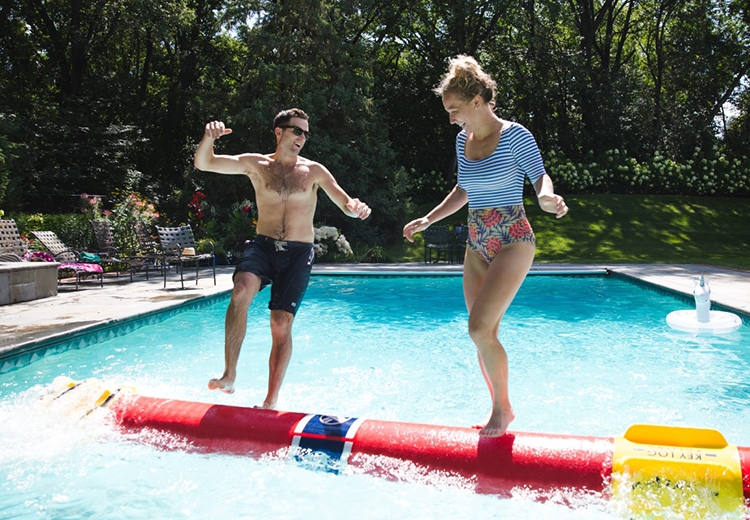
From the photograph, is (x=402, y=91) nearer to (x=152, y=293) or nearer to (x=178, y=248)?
(x=178, y=248)

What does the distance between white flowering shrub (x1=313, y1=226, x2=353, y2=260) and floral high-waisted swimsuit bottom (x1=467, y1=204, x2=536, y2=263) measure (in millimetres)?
13062

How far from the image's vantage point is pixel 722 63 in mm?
24609

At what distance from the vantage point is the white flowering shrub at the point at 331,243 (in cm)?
1649

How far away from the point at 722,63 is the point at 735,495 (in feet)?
85.5

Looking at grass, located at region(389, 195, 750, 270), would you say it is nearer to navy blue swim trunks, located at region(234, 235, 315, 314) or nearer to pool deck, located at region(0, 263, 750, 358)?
pool deck, located at region(0, 263, 750, 358)

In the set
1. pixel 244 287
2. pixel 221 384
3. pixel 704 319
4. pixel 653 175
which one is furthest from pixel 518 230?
pixel 653 175

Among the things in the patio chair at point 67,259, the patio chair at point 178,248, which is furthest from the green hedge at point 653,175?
the patio chair at point 67,259

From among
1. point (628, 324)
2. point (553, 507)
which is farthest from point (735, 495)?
point (628, 324)

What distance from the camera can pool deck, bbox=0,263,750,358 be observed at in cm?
727

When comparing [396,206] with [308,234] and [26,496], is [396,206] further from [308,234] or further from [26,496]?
[26,496]

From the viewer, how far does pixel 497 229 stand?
11.2 feet

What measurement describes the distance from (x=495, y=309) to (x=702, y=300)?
5702mm

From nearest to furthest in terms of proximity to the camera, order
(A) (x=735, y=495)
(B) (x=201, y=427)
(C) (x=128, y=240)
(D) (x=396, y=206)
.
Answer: (A) (x=735, y=495) → (B) (x=201, y=427) → (C) (x=128, y=240) → (D) (x=396, y=206)

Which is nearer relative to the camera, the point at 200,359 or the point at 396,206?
the point at 200,359
